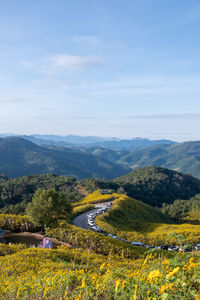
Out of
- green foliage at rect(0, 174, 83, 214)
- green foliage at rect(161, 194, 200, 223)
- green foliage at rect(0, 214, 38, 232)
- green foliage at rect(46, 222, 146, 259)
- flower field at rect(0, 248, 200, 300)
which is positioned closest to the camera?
flower field at rect(0, 248, 200, 300)

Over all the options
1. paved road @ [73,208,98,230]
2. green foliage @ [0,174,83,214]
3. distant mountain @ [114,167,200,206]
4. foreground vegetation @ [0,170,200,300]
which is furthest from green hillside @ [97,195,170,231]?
distant mountain @ [114,167,200,206]

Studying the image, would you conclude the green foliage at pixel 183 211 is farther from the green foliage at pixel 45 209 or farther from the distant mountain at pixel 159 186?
the green foliage at pixel 45 209

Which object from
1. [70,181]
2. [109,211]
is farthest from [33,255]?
[70,181]

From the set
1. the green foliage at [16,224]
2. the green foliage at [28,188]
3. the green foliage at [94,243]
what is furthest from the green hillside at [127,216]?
the green foliage at [28,188]

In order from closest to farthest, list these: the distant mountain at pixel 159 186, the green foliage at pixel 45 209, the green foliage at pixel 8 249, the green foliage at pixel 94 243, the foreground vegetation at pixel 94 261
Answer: the foreground vegetation at pixel 94 261, the green foliage at pixel 8 249, the green foliage at pixel 94 243, the green foliage at pixel 45 209, the distant mountain at pixel 159 186

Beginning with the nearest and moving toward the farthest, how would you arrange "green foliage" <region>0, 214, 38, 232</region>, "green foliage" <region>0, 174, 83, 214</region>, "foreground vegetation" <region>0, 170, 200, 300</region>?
"foreground vegetation" <region>0, 170, 200, 300</region>
"green foliage" <region>0, 214, 38, 232</region>
"green foliage" <region>0, 174, 83, 214</region>

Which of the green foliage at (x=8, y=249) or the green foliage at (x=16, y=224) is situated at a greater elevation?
the green foliage at (x=8, y=249)

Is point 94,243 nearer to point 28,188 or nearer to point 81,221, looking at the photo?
point 81,221

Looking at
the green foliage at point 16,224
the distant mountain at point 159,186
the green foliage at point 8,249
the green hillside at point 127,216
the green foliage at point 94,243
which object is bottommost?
the distant mountain at point 159,186

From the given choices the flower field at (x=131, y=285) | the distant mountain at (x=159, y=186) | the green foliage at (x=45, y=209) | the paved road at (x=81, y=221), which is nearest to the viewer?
the flower field at (x=131, y=285)

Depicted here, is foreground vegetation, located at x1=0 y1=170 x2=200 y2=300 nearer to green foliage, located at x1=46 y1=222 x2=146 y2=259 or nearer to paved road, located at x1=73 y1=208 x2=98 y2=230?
green foliage, located at x1=46 y1=222 x2=146 y2=259
